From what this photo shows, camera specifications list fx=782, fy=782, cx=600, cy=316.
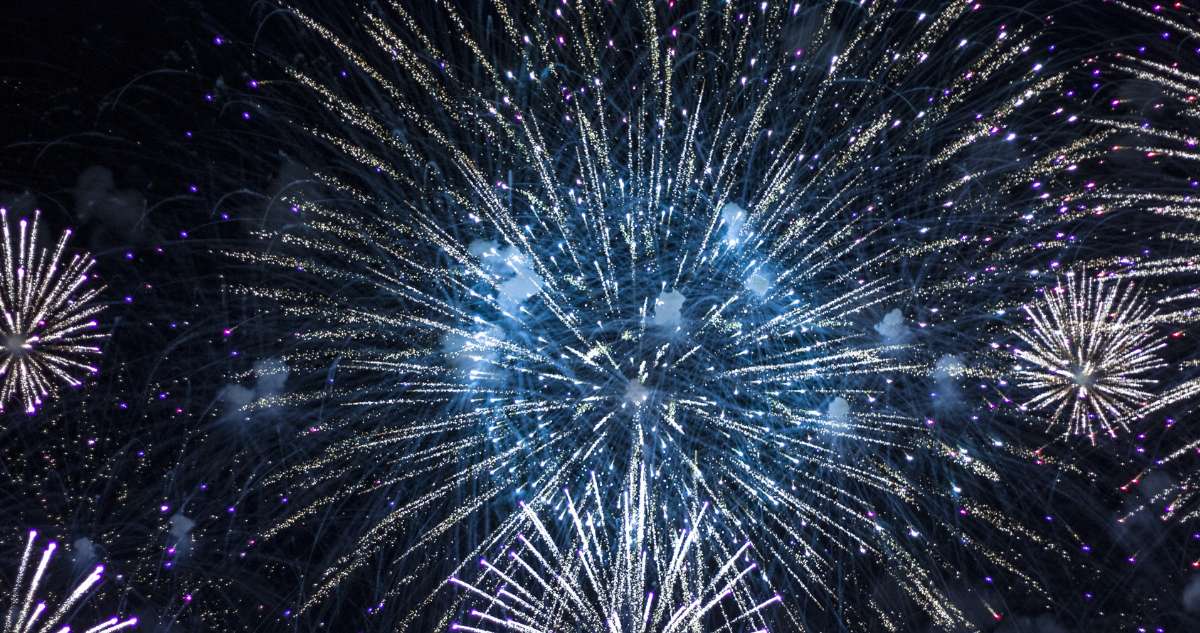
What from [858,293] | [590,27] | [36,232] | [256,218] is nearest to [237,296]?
[256,218]

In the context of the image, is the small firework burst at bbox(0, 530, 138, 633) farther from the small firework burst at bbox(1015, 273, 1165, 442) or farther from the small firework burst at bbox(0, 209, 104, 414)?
the small firework burst at bbox(1015, 273, 1165, 442)

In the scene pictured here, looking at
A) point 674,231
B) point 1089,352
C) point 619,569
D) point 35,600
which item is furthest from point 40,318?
point 1089,352

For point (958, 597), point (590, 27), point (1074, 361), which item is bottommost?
point (958, 597)

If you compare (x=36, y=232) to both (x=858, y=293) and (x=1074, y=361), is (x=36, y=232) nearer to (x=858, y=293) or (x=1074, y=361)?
(x=858, y=293)

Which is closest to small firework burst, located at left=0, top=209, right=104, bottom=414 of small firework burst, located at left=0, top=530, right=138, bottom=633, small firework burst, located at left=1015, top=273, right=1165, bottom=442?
small firework burst, located at left=0, top=530, right=138, bottom=633

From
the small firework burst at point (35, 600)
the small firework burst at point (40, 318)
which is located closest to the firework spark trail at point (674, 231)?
the small firework burst at point (40, 318)

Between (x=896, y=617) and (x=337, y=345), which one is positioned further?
(x=896, y=617)

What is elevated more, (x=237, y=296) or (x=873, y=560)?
(x=237, y=296)
